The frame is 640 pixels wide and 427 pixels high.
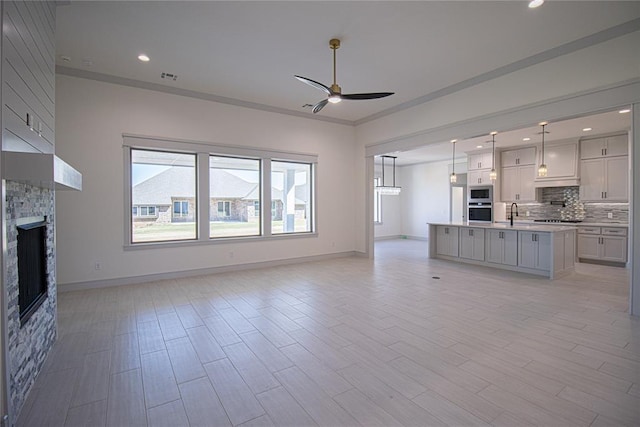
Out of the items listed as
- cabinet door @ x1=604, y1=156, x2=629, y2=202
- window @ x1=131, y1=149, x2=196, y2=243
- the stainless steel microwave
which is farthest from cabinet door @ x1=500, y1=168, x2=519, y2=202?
window @ x1=131, y1=149, x2=196, y2=243

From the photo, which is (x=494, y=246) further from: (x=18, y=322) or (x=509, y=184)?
(x=18, y=322)

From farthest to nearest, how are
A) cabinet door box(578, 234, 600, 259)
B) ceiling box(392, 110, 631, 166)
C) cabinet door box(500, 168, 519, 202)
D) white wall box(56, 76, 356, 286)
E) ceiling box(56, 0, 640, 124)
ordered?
cabinet door box(500, 168, 519, 202)
cabinet door box(578, 234, 600, 259)
ceiling box(392, 110, 631, 166)
white wall box(56, 76, 356, 286)
ceiling box(56, 0, 640, 124)

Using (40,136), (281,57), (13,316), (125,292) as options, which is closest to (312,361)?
(13,316)

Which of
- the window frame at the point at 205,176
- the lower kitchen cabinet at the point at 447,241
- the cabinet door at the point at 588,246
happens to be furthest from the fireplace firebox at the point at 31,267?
the cabinet door at the point at 588,246

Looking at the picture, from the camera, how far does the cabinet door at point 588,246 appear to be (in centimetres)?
699

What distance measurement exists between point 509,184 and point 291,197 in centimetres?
628

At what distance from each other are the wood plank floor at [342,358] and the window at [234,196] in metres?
1.75

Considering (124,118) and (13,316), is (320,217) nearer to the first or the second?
(124,118)

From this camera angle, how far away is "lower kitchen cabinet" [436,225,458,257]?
7126 millimetres

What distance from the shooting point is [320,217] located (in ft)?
24.0

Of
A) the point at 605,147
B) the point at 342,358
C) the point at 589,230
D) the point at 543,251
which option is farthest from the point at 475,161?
the point at 342,358

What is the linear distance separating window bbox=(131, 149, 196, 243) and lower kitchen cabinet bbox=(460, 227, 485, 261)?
578 cm

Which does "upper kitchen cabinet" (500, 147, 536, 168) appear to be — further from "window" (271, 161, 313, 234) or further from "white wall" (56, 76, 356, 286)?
"white wall" (56, 76, 356, 286)

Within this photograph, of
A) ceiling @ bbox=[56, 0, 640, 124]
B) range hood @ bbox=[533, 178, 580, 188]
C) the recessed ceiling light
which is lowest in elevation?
range hood @ bbox=[533, 178, 580, 188]
